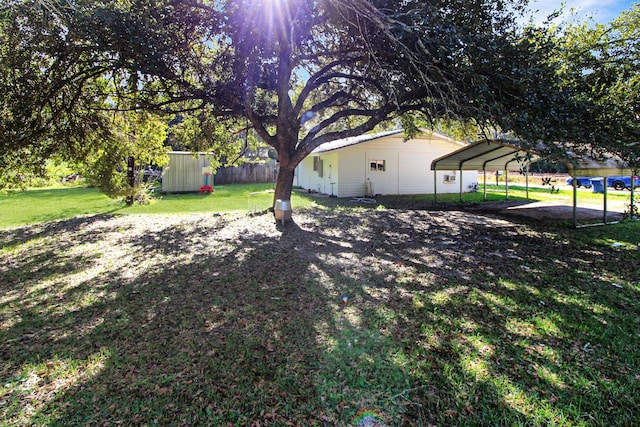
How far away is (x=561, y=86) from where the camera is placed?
5.44 metres

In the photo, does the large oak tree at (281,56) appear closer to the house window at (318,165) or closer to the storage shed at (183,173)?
the house window at (318,165)

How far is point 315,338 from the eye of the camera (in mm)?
3248

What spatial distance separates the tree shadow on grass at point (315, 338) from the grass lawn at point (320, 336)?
0.02m

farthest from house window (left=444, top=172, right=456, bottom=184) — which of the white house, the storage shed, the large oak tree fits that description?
the storage shed

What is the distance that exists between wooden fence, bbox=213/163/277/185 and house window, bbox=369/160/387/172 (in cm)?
1158

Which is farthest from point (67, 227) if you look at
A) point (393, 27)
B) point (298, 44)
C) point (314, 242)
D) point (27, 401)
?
point (393, 27)

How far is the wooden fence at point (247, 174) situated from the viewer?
86.3ft

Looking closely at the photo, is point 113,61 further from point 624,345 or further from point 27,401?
point 624,345

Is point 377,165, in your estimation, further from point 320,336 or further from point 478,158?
point 320,336

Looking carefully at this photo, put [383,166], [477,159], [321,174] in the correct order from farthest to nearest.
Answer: [321,174], [383,166], [477,159]

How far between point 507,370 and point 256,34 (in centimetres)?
725

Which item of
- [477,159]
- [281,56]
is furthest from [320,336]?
[477,159]

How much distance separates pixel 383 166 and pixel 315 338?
15309 millimetres

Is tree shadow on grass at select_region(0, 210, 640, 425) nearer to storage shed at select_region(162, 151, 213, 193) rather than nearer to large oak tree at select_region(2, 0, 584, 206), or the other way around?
large oak tree at select_region(2, 0, 584, 206)
